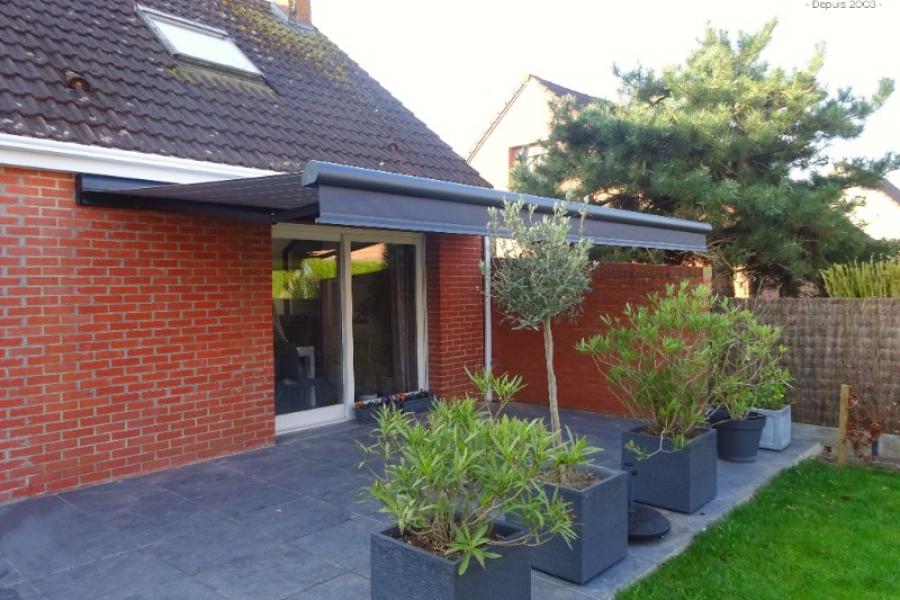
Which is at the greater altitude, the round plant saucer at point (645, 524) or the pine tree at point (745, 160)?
the pine tree at point (745, 160)

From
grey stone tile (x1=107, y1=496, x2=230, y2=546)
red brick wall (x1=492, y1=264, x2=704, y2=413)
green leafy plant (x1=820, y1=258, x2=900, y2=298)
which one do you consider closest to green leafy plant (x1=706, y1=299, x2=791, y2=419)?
green leafy plant (x1=820, y1=258, x2=900, y2=298)

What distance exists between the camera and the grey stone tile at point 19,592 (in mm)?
3578

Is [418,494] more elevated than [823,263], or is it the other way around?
[823,263]

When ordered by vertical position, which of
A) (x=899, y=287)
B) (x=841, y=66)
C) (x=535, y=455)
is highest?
(x=841, y=66)

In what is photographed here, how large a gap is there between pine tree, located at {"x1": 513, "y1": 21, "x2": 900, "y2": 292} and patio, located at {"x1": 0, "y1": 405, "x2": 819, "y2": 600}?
4294mm

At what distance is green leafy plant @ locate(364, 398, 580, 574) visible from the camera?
2807 mm

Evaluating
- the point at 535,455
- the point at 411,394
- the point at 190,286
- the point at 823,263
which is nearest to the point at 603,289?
the point at 411,394

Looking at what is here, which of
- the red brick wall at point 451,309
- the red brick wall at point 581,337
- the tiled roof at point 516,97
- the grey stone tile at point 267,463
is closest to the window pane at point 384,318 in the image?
the red brick wall at point 451,309

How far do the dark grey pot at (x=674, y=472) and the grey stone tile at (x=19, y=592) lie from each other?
4105mm

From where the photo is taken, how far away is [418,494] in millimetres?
2938

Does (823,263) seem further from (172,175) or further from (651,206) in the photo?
(172,175)

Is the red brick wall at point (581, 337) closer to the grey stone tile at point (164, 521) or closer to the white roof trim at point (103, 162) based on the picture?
the white roof trim at point (103, 162)

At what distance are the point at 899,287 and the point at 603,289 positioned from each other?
3.37m

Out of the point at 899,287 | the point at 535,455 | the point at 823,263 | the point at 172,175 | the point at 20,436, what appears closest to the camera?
the point at 535,455
